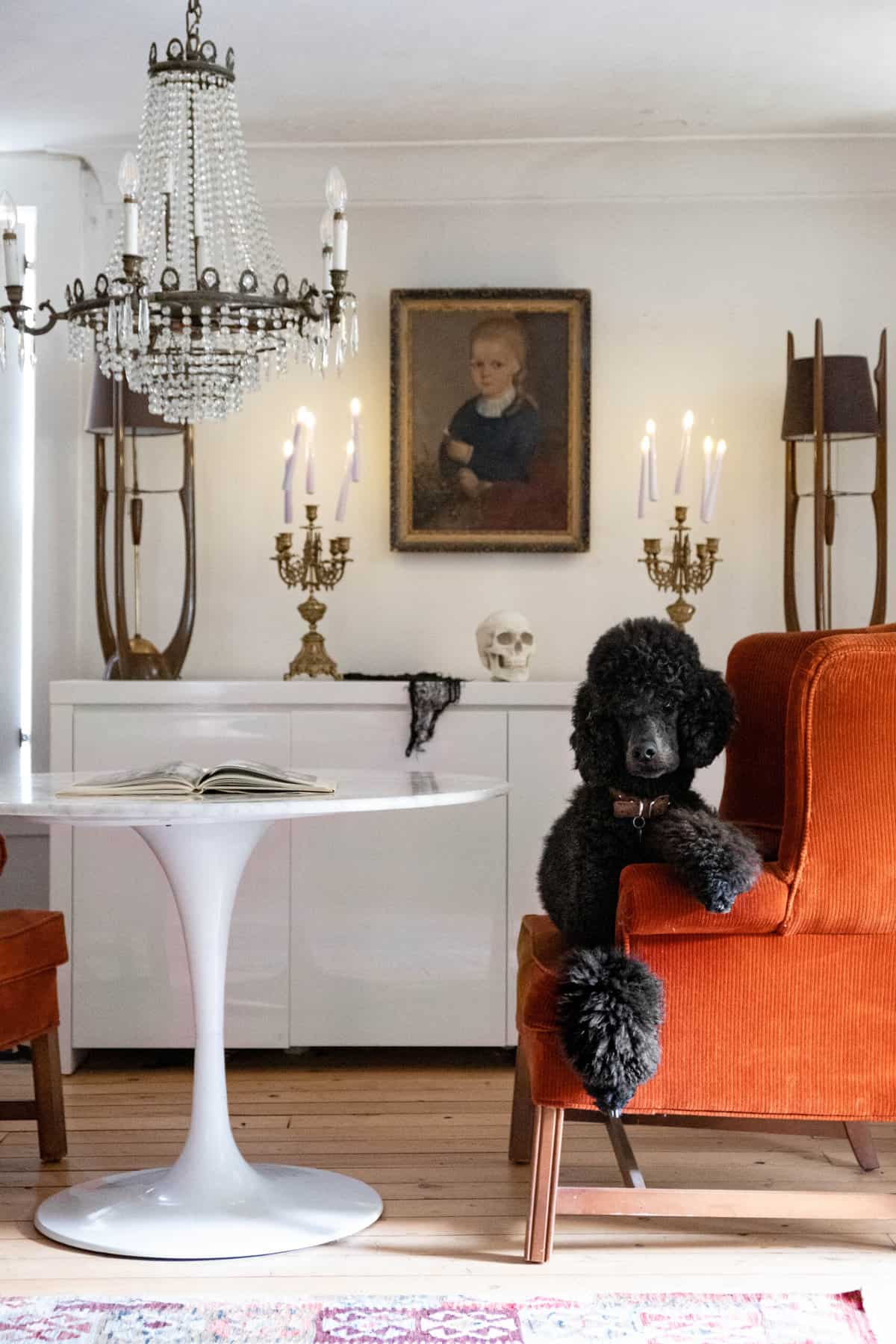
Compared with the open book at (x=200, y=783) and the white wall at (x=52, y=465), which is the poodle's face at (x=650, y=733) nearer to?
the open book at (x=200, y=783)

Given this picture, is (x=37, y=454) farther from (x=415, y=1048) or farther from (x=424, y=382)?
(x=415, y=1048)

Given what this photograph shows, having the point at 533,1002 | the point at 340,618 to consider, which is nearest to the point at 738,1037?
the point at 533,1002

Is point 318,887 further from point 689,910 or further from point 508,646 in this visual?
point 689,910

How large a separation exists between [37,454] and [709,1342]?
2.78 m

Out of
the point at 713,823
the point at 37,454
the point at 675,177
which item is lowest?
the point at 713,823

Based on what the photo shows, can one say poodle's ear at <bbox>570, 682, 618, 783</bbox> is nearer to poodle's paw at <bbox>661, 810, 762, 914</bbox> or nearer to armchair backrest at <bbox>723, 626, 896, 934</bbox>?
poodle's paw at <bbox>661, 810, 762, 914</bbox>

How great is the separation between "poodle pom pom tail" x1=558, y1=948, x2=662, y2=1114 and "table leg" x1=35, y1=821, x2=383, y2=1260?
56 cm

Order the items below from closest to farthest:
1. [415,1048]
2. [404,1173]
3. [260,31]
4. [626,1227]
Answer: [626,1227]
[404,1173]
[260,31]
[415,1048]

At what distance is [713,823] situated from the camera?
2.01 metres

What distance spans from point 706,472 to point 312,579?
108 cm

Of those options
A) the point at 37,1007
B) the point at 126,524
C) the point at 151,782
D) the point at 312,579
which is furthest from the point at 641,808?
the point at 126,524

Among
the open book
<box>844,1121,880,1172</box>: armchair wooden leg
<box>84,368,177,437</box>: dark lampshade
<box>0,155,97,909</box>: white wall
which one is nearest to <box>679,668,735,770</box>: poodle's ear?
the open book

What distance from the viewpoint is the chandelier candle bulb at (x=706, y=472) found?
344 cm

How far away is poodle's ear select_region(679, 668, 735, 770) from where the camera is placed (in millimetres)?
2145
